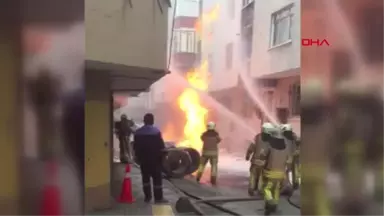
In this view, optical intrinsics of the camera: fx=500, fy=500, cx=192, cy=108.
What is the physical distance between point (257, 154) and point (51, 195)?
10.8 ft

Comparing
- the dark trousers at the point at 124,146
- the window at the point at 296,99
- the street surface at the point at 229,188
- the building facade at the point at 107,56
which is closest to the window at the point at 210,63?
the street surface at the point at 229,188

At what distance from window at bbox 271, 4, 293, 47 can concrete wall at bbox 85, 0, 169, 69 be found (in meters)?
3.18

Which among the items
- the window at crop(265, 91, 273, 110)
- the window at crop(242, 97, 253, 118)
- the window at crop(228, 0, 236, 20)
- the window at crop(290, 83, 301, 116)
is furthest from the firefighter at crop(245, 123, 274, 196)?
the window at crop(228, 0, 236, 20)

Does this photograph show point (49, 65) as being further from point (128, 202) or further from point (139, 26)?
point (128, 202)

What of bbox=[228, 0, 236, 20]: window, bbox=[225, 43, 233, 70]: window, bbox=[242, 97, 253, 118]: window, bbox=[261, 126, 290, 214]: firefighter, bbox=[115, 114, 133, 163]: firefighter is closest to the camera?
bbox=[261, 126, 290, 214]: firefighter

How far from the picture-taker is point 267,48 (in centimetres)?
941

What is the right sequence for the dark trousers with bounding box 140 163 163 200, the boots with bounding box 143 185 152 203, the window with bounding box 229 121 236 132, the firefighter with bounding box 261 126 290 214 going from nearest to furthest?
the firefighter with bounding box 261 126 290 214 → the dark trousers with bounding box 140 163 163 200 → the boots with bounding box 143 185 152 203 → the window with bounding box 229 121 236 132

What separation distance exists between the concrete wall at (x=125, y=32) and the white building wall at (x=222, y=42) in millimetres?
6226

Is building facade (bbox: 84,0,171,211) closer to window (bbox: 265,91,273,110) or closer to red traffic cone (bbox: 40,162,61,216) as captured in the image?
red traffic cone (bbox: 40,162,61,216)

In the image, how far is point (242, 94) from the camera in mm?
11273

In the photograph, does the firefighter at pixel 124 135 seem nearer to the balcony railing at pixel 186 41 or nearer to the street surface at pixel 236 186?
the street surface at pixel 236 186

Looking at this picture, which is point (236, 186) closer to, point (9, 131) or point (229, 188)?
point (229, 188)

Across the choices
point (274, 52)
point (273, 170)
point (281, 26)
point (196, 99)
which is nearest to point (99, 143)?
point (273, 170)

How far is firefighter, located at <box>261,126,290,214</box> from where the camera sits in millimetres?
5109
